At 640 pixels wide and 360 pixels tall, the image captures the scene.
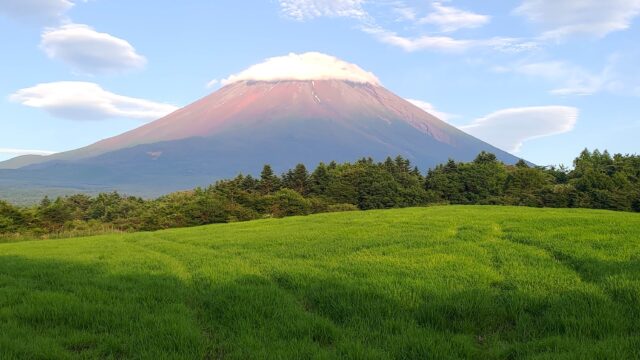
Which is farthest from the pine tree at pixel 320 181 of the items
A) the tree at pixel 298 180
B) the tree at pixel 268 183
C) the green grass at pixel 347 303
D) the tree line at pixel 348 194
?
the green grass at pixel 347 303

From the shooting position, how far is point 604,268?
9.87m

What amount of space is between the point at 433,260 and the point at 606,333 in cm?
521

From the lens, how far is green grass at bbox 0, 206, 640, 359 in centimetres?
661

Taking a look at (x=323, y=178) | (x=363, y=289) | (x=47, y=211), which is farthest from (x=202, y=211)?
(x=363, y=289)

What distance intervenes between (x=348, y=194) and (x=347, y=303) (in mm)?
72551

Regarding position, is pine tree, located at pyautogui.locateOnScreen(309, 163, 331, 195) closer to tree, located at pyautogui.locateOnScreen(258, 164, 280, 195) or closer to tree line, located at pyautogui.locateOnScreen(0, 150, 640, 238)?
tree line, located at pyautogui.locateOnScreen(0, 150, 640, 238)

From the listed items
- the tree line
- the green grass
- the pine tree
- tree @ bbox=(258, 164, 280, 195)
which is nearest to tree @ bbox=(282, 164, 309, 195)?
the tree line

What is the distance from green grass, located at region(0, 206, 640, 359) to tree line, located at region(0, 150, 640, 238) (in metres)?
47.6

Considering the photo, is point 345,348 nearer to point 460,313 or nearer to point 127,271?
point 460,313

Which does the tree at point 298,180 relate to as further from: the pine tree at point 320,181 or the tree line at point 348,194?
the pine tree at point 320,181

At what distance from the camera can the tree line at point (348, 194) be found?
198ft

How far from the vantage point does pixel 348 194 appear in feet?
265

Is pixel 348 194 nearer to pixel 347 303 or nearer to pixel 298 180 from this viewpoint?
pixel 298 180

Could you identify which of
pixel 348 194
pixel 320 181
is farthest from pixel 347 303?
pixel 320 181
